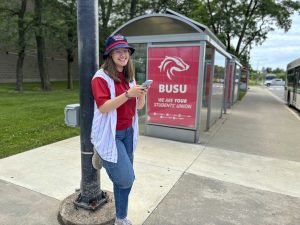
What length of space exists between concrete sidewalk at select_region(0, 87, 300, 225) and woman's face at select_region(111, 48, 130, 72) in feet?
5.34

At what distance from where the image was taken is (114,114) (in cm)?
219

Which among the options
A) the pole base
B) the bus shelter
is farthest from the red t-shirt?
the bus shelter

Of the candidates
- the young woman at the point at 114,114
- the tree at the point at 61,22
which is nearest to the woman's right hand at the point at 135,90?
the young woman at the point at 114,114

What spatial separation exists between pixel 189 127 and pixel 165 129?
579mm

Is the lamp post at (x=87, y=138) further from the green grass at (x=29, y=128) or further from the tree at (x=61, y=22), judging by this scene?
the tree at (x=61, y=22)

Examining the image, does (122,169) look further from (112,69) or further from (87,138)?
(112,69)

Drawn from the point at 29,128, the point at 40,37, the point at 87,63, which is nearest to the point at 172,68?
the point at 87,63

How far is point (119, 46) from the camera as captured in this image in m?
2.21

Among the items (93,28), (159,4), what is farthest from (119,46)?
(159,4)

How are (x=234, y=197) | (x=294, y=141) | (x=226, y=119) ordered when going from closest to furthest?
(x=234, y=197) < (x=294, y=141) < (x=226, y=119)

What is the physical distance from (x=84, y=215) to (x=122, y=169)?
0.83 meters

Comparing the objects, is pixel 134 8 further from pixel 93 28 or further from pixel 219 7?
pixel 93 28

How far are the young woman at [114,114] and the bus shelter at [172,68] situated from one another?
3.46 m

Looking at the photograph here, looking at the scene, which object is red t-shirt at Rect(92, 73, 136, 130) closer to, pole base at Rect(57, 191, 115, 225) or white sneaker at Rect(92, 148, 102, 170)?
white sneaker at Rect(92, 148, 102, 170)
